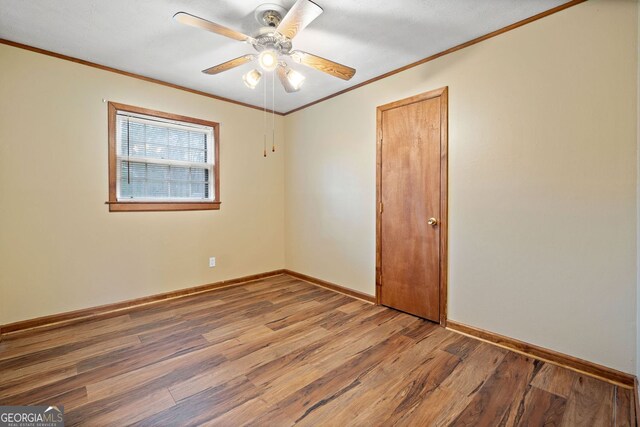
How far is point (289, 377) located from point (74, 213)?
2.50 metres

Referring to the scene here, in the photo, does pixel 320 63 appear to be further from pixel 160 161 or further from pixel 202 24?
pixel 160 161

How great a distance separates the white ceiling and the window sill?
1360mm

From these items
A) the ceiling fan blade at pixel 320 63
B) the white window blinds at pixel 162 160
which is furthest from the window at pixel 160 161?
the ceiling fan blade at pixel 320 63

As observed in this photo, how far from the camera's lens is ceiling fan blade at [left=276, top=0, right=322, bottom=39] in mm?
1602

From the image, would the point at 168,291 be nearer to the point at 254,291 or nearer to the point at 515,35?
the point at 254,291

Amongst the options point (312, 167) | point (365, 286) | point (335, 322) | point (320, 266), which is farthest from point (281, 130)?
point (335, 322)

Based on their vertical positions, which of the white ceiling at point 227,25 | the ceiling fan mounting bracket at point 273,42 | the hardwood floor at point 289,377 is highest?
the white ceiling at point 227,25

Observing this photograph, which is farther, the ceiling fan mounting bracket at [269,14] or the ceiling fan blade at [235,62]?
the ceiling fan blade at [235,62]

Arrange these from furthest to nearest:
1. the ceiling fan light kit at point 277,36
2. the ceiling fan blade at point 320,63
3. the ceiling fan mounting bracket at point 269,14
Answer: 1. the ceiling fan blade at point 320,63
2. the ceiling fan mounting bracket at point 269,14
3. the ceiling fan light kit at point 277,36

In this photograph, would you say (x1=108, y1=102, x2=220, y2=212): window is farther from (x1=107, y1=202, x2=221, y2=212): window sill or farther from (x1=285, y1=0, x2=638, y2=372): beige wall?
(x1=285, y1=0, x2=638, y2=372): beige wall

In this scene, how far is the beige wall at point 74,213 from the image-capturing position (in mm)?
2436

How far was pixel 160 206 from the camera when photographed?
3.21 m

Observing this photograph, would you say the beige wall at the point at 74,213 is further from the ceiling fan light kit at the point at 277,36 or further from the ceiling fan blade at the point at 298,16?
the ceiling fan blade at the point at 298,16

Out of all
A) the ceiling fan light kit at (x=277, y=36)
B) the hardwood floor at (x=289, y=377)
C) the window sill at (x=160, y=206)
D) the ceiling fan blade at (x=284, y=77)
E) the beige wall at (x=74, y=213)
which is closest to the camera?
the hardwood floor at (x=289, y=377)
